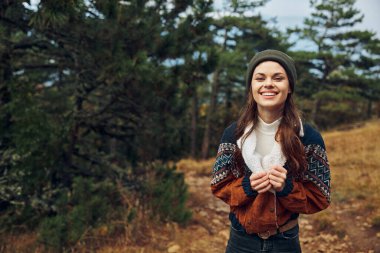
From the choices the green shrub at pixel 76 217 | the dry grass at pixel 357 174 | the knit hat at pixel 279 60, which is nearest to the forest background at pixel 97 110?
the green shrub at pixel 76 217

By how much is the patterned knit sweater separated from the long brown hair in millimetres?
54

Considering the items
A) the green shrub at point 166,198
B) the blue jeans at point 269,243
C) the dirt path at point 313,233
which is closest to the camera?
the blue jeans at point 269,243

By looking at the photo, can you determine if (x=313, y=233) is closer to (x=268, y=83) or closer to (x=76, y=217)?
(x=76, y=217)

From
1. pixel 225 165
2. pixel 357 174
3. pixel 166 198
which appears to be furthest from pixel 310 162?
pixel 357 174

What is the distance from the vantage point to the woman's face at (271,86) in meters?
1.77

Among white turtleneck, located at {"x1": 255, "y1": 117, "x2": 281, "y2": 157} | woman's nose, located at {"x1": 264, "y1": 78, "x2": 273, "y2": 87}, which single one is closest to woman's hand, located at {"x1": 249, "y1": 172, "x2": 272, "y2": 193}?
white turtleneck, located at {"x1": 255, "y1": 117, "x2": 281, "y2": 157}

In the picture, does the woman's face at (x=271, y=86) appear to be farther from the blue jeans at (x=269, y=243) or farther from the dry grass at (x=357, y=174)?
the dry grass at (x=357, y=174)

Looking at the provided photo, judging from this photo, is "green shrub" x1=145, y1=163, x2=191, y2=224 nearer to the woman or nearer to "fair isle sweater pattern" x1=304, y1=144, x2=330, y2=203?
the woman

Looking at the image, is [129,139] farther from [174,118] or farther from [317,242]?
[317,242]

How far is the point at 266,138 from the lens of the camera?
72.0 inches

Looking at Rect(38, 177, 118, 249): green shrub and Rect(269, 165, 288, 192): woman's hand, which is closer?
Rect(269, 165, 288, 192): woman's hand

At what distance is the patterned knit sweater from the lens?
169 centimetres

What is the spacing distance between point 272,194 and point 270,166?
138 millimetres

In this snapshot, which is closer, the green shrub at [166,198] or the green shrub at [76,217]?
the green shrub at [76,217]
